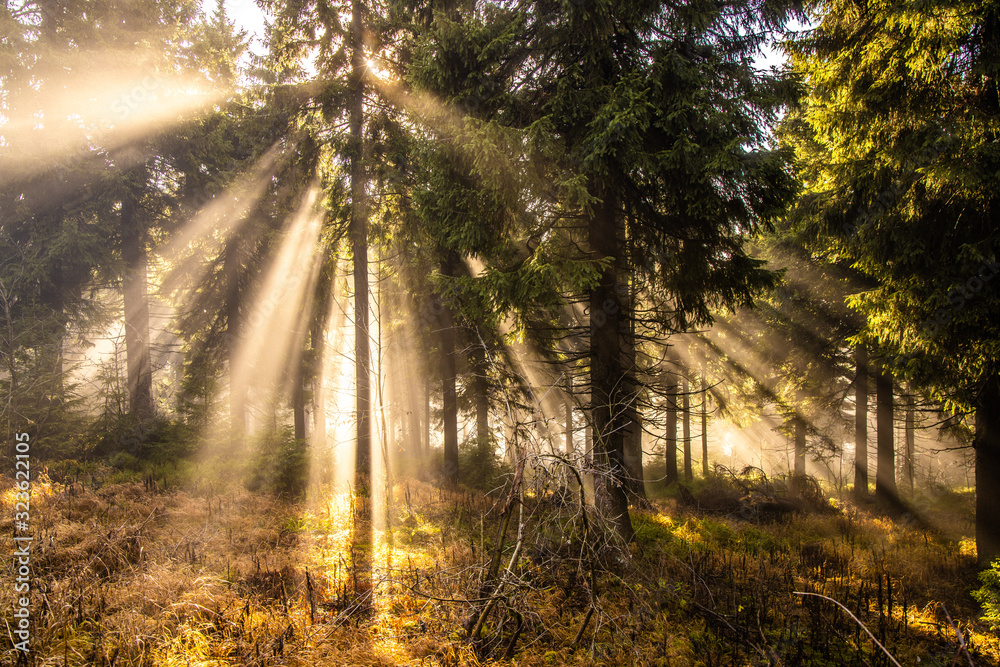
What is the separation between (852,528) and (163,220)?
2158 centimetres

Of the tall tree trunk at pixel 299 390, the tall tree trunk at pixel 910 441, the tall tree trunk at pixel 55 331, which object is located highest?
the tall tree trunk at pixel 55 331

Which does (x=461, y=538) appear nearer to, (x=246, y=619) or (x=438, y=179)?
(x=246, y=619)

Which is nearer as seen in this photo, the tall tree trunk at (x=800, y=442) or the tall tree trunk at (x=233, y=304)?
the tall tree trunk at (x=233, y=304)

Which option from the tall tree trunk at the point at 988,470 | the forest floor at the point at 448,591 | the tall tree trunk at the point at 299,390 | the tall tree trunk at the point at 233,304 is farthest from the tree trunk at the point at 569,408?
the tall tree trunk at the point at 233,304

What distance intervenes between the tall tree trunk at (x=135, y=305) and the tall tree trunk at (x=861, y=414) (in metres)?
21.0

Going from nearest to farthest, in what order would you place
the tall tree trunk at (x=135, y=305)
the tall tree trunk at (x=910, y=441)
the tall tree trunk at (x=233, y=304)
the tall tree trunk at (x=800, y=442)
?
A: the tall tree trunk at (x=910, y=441) → the tall tree trunk at (x=135, y=305) → the tall tree trunk at (x=233, y=304) → the tall tree trunk at (x=800, y=442)

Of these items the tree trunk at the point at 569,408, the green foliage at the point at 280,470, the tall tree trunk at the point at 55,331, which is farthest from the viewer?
the tall tree trunk at the point at 55,331

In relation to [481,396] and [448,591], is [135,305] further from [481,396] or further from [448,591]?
[448,591]

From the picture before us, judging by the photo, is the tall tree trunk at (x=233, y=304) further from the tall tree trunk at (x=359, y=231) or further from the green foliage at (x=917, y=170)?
the green foliage at (x=917, y=170)

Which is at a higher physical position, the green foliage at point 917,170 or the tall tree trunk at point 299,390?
the green foliage at point 917,170

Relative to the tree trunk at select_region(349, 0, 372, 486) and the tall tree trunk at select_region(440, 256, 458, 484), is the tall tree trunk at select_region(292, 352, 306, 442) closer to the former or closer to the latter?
the tree trunk at select_region(349, 0, 372, 486)

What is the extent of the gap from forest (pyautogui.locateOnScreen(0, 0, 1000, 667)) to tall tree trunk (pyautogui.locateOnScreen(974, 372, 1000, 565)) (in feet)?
0.17

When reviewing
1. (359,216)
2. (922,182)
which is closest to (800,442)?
(922,182)

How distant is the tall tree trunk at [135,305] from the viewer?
1324 centimetres
